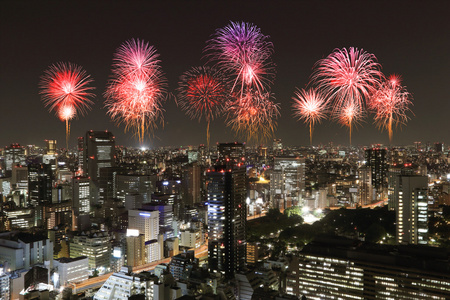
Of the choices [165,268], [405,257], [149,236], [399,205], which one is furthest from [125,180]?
[405,257]

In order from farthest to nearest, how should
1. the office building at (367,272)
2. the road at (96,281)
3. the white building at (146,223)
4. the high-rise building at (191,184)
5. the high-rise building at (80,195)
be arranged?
the high-rise building at (191,184)
the high-rise building at (80,195)
the white building at (146,223)
the road at (96,281)
the office building at (367,272)

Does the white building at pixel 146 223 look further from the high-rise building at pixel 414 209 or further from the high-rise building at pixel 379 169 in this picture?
the high-rise building at pixel 379 169

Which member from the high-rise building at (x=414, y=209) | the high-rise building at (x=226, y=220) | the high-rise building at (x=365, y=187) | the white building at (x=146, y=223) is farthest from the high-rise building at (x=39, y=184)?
the high-rise building at (x=414, y=209)

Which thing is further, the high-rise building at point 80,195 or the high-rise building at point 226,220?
the high-rise building at point 80,195

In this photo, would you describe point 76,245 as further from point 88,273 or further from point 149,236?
point 149,236

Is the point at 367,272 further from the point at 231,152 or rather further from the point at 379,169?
the point at 379,169

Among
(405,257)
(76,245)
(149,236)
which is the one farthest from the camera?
(149,236)

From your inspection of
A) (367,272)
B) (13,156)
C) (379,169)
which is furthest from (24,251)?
(13,156)

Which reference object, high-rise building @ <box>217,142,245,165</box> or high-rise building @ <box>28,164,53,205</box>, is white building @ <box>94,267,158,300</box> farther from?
high-rise building @ <box>28,164,53,205</box>
